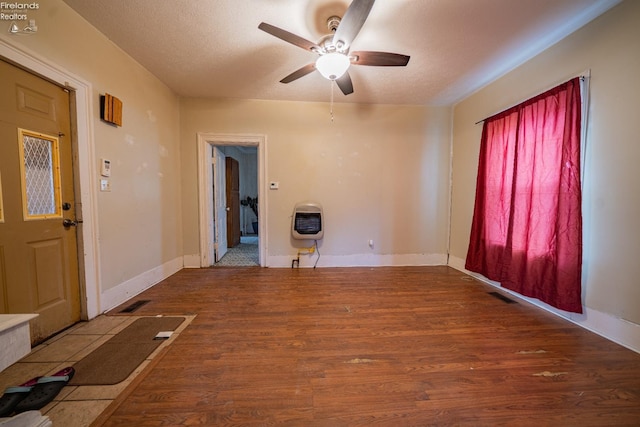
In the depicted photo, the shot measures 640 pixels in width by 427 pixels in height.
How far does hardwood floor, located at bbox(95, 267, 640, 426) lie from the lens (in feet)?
3.55

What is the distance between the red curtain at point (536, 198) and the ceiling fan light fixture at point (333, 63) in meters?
1.94

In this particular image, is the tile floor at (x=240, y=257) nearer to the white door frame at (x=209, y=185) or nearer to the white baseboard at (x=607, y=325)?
the white door frame at (x=209, y=185)

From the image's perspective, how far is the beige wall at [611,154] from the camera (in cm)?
156

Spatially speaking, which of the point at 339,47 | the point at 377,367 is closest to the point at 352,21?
the point at 339,47

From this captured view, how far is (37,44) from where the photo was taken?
152 centimetres

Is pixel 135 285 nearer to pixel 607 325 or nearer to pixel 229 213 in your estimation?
pixel 229 213

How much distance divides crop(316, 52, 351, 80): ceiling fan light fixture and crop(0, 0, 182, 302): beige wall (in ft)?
6.48

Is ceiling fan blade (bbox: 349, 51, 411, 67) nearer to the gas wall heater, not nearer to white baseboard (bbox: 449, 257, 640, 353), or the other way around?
the gas wall heater

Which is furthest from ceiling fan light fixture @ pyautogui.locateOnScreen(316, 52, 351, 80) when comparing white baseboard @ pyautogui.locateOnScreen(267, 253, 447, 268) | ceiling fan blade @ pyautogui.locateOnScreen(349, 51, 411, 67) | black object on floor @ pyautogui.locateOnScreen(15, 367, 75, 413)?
black object on floor @ pyautogui.locateOnScreen(15, 367, 75, 413)

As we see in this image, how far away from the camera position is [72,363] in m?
1.40

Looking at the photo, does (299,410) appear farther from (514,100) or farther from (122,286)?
(514,100)

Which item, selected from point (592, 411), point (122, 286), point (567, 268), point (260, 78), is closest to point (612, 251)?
point (567, 268)

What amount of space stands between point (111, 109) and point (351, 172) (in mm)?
2848

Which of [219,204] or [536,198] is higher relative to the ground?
[536,198]
